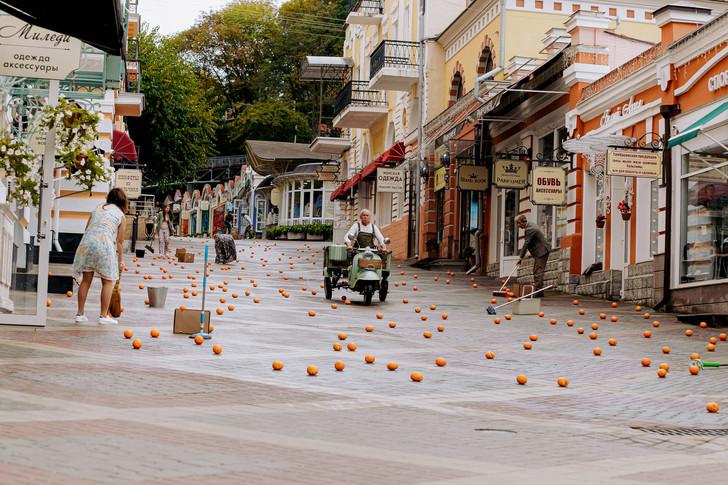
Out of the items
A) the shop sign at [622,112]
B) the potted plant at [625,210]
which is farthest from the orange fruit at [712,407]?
the shop sign at [622,112]

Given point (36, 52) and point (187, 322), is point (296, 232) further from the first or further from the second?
point (36, 52)

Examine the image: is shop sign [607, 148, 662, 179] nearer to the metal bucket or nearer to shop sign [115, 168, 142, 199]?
the metal bucket

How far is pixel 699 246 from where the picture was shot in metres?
18.9

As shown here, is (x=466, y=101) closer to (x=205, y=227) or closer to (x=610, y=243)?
(x=610, y=243)

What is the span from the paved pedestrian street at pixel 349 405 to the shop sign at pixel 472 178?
14.8m

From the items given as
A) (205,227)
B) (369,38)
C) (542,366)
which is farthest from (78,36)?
(205,227)

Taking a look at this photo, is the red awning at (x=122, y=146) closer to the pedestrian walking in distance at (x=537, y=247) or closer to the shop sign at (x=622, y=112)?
the pedestrian walking in distance at (x=537, y=247)

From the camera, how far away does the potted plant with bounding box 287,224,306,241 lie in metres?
62.1

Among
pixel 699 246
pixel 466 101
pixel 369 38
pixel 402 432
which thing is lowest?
pixel 402 432

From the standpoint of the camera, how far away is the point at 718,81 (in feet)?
60.1

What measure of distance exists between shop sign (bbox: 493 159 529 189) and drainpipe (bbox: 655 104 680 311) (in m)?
6.99

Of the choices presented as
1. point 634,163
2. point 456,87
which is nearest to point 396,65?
point 456,87

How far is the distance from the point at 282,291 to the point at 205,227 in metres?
74.7

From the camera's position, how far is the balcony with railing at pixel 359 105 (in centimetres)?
4534
